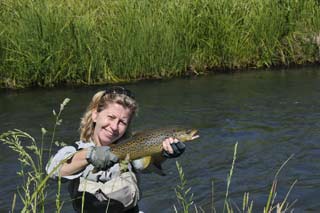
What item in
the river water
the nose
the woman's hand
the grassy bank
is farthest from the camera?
the grassy bank

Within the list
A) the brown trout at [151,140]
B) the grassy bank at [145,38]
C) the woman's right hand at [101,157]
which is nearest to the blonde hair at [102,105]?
the brown trout at [151,140]

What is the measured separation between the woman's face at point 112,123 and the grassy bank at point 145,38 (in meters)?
8.30

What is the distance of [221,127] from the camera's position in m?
9.84

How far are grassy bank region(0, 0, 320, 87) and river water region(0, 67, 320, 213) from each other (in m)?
0.45

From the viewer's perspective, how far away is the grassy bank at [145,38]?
12.5 m

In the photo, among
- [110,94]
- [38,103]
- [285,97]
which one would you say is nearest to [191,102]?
[285,97]

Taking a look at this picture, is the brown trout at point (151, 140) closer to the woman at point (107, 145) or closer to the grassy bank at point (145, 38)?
the woman at point (107, 145)

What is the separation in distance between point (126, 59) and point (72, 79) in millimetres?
1131

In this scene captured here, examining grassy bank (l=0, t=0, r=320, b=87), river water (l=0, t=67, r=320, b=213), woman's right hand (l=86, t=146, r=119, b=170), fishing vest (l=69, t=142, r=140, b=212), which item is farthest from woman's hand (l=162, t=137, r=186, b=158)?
grassy bank (l=0, t=0, r=320, b=87)

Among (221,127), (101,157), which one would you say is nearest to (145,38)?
(221,127)

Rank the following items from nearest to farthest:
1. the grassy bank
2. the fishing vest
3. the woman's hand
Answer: the woman's hand → the fishing vest → the grassy bank

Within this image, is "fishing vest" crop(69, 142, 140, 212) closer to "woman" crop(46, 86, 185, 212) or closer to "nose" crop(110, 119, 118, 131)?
"woman" crop(46, 86, 185, 212)

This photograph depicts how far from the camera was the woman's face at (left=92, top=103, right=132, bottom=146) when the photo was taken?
417 centimetres

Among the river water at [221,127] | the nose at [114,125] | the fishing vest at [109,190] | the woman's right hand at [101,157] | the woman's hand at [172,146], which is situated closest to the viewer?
the woman's right hand at [101,157]
